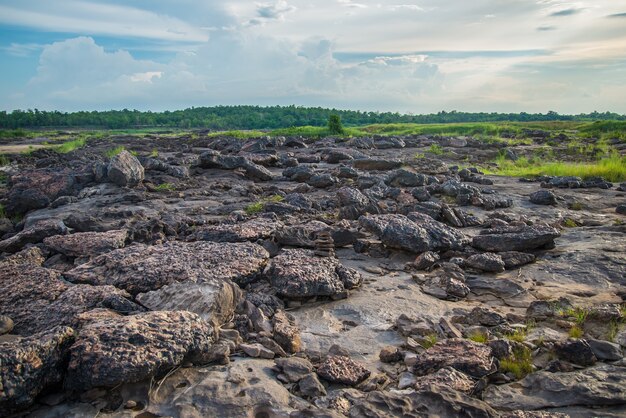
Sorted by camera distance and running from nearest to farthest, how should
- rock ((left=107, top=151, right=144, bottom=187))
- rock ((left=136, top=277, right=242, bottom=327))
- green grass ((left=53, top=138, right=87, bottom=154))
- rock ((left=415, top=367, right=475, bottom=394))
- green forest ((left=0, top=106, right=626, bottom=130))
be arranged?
rock ((left=415, top=367, right=475, bottom=394)) → rock ((left=136, top=277, right=242, bottom=327)) → rock ((left=107, top=151, right=144, bottom=187)) → green grass ((left=53, top=138, right=87, bottom=154)) → green forest ((left=0, top=106, right=626, bottom=130))

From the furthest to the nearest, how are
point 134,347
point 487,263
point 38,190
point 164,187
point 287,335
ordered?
point 164,187 < point 38,190 < point 487,263 < point 287,335 < point 134,347

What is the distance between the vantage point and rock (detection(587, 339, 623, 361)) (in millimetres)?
3756

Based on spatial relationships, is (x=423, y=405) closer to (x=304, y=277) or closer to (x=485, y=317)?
(x=485, y=317)

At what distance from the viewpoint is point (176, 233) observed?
7.45 metres

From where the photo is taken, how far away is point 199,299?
13.8ft

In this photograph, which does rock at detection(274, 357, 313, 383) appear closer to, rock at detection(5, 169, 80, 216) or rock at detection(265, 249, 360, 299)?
rock at detection(265, 249, 360, 299)

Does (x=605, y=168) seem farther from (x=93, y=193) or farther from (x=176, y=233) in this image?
(x=93, y=193)

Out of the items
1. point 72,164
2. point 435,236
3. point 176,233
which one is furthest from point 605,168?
point 72,164

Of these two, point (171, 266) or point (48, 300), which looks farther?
point (171, 266)

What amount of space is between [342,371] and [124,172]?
9.20 m

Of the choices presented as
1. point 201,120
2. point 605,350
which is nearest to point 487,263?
point 605,350

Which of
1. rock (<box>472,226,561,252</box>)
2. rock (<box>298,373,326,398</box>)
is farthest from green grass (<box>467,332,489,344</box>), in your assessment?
rock (<box>472,226,561,252</box>)

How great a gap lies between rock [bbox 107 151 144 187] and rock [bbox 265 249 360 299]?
7.03 m

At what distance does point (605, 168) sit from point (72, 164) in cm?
1756
